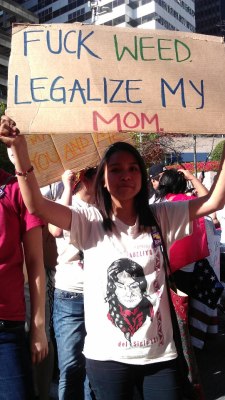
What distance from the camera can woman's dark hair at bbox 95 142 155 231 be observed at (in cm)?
200

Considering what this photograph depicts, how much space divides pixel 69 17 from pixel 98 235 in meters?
77.7

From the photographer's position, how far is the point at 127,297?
73.4 inches

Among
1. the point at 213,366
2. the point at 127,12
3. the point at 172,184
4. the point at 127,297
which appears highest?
the point at 127,12

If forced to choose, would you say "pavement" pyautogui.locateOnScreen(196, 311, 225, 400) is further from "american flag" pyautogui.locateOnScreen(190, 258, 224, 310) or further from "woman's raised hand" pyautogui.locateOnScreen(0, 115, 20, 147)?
"woman's raised hand" pyautogui.locateOnScreen(0, 115, 20, 147)

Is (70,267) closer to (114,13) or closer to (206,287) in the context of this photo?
→ (206,287)

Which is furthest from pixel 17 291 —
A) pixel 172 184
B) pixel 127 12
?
pixel 127 12

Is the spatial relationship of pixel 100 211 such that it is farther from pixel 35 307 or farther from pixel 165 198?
pixel 165 198

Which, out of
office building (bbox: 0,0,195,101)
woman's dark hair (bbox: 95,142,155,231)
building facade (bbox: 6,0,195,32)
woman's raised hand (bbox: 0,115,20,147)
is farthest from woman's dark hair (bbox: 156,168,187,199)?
building facade (bbox: 6,0,195,32)

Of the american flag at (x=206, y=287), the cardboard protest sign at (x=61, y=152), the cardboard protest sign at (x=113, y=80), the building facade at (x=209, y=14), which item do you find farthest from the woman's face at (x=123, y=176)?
the building facade at (x=209, y=14)

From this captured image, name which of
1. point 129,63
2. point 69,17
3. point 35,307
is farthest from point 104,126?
point 69,17

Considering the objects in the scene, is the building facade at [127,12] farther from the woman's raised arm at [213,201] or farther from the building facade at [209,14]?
the woman's raised arm at [213,201]

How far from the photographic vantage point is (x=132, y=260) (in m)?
1.88

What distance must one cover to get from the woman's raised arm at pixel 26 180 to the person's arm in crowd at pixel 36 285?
140 millimetres

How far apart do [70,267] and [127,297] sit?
1019 mm
